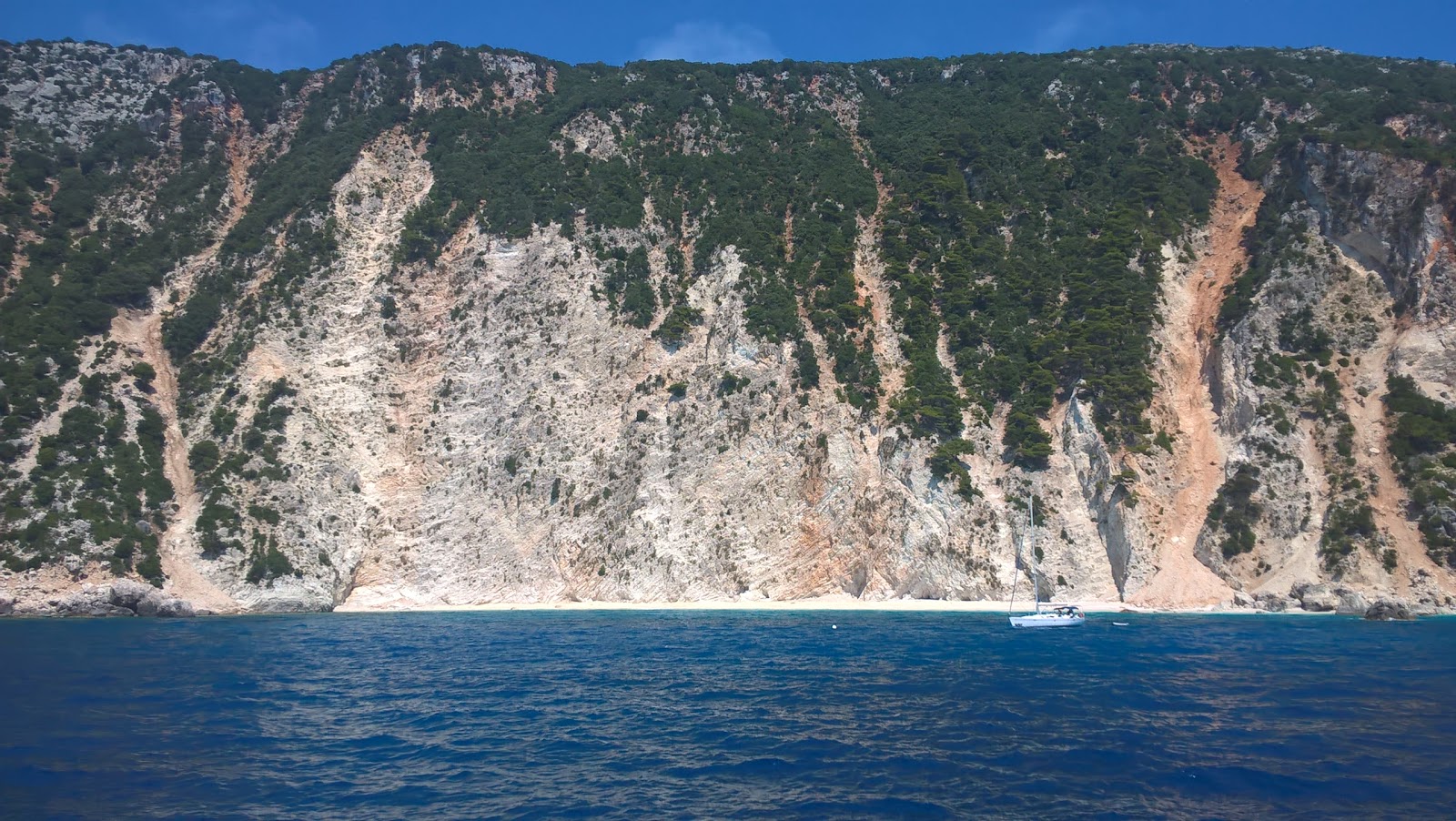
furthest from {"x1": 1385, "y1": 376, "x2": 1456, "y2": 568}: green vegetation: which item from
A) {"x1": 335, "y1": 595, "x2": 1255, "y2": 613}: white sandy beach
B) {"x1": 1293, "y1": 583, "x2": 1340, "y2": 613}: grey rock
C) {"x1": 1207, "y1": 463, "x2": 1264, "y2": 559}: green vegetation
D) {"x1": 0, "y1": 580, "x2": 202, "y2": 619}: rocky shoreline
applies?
{"x1": 0, "y1": 580, "x2": 202, "y2": 619}: rocky shoreline

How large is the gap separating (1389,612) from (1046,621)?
18.2 meters

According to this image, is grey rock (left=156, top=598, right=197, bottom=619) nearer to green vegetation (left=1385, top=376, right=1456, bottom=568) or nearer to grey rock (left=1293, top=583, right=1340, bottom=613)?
grey rock (left=1293, top=583, right=1340, bottom=613)

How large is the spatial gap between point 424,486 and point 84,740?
4539cm

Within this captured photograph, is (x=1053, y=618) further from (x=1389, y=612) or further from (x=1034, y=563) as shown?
(x=1389, y=612)

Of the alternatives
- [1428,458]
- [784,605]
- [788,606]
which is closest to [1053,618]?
[788,606]

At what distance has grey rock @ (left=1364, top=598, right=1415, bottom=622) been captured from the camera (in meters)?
49.8

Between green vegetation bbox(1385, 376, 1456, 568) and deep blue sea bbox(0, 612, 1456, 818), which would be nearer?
deep blue sea bbox(0, 612, 1456, 818)

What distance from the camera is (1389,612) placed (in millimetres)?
50250

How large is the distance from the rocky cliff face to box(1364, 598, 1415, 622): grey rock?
2.14m

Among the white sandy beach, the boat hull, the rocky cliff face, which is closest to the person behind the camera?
the boat hull

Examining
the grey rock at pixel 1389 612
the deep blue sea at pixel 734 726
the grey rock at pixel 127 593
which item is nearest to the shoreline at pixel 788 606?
the grey rock at pixel 1389 612

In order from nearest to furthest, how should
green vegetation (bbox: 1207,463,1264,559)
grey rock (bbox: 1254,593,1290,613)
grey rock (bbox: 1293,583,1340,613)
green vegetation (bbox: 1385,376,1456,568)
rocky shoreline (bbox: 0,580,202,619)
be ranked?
rocky shoreline (bbox: 0,580,202,619) → grey rock (bbox: 1293,583,1340,613) → green vegetation (bbox: 1385,376,1456,568) → grey rock (bbox: 1254,593,1290,613) → green vegetation (bbox: 1207,463,1264,559)

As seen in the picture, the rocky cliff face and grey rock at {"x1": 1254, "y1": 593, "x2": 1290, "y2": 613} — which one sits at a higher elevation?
the rocky cliff face

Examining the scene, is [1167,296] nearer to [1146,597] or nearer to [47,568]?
[1146,597]
